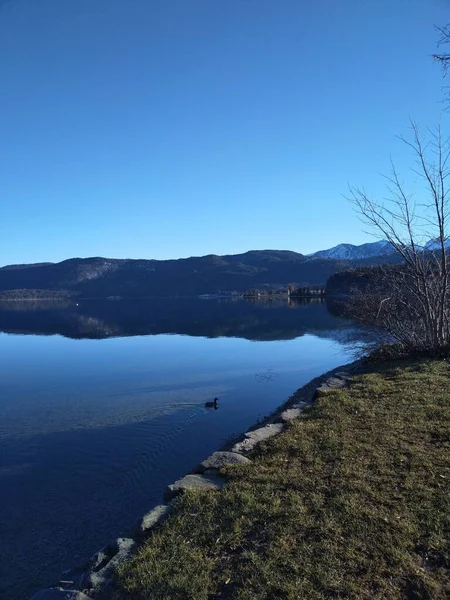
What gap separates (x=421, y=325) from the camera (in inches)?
706

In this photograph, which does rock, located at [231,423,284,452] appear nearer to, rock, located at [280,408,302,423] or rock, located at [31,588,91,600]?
rock, located at [280,408,302,423]

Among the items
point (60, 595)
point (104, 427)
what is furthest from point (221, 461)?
point (104, 427)

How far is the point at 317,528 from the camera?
506cm

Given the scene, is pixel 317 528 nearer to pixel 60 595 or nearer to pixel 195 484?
pixel 195 484

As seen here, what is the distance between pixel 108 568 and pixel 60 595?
20.4 inches

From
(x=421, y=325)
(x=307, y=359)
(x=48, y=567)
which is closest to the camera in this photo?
(x=48, y=567)

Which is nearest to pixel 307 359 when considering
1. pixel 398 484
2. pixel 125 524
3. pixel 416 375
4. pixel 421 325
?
pixel 421 325

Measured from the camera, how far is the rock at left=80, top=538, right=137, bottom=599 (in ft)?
15.3

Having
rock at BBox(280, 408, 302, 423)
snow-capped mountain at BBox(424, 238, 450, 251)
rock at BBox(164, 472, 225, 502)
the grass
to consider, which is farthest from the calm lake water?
snow-capped mountain at BBox(424, 238, 450, 251)

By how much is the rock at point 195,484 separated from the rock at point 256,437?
47.3 inches

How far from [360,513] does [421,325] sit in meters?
14.2

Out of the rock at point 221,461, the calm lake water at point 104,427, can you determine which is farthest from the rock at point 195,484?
the calm lake water at point 104,427

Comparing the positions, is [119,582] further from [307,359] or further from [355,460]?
[307,359]

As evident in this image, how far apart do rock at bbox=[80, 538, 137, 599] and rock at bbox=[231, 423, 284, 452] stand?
3111 mm
